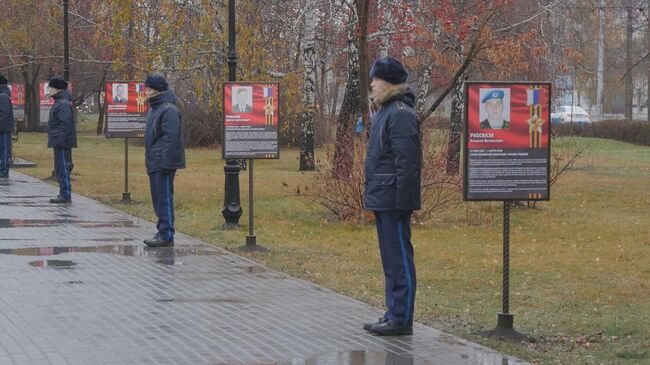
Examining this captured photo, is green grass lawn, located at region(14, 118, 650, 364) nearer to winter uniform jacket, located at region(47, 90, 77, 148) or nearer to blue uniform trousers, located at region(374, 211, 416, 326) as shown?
blue uniform trousers, located at region(374, 211, 416, 326)

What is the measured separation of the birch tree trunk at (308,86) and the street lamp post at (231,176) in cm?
1609

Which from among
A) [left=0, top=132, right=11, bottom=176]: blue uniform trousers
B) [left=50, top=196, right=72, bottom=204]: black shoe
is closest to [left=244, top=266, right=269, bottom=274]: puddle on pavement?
Result: [left=50, top=196, right=72, bottom=204]: black shoe

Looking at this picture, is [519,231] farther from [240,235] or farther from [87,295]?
[87,295]

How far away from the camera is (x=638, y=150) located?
165ft

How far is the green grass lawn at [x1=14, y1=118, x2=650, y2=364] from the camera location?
1019cm

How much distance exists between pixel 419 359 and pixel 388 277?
3.96 ft

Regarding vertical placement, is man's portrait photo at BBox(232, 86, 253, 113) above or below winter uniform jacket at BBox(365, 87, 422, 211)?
above

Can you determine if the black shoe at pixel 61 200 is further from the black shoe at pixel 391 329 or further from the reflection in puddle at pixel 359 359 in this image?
the reflection in puddle at pixel 359 359

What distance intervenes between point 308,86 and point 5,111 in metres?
10.9

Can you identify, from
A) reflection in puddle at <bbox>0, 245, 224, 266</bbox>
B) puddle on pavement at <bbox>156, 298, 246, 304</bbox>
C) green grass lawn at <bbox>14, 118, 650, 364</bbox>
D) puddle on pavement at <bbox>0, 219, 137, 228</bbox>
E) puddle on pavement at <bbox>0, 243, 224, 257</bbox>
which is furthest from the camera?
puddle on pavement at <bbox>0, 219, 137, 228</bbox>

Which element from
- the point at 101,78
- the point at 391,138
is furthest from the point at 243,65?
the point at 101,78

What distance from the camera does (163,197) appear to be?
15.2 metres

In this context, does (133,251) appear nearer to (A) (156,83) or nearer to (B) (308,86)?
(A) (156,83)

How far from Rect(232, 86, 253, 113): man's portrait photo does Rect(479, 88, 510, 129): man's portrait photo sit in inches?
264
